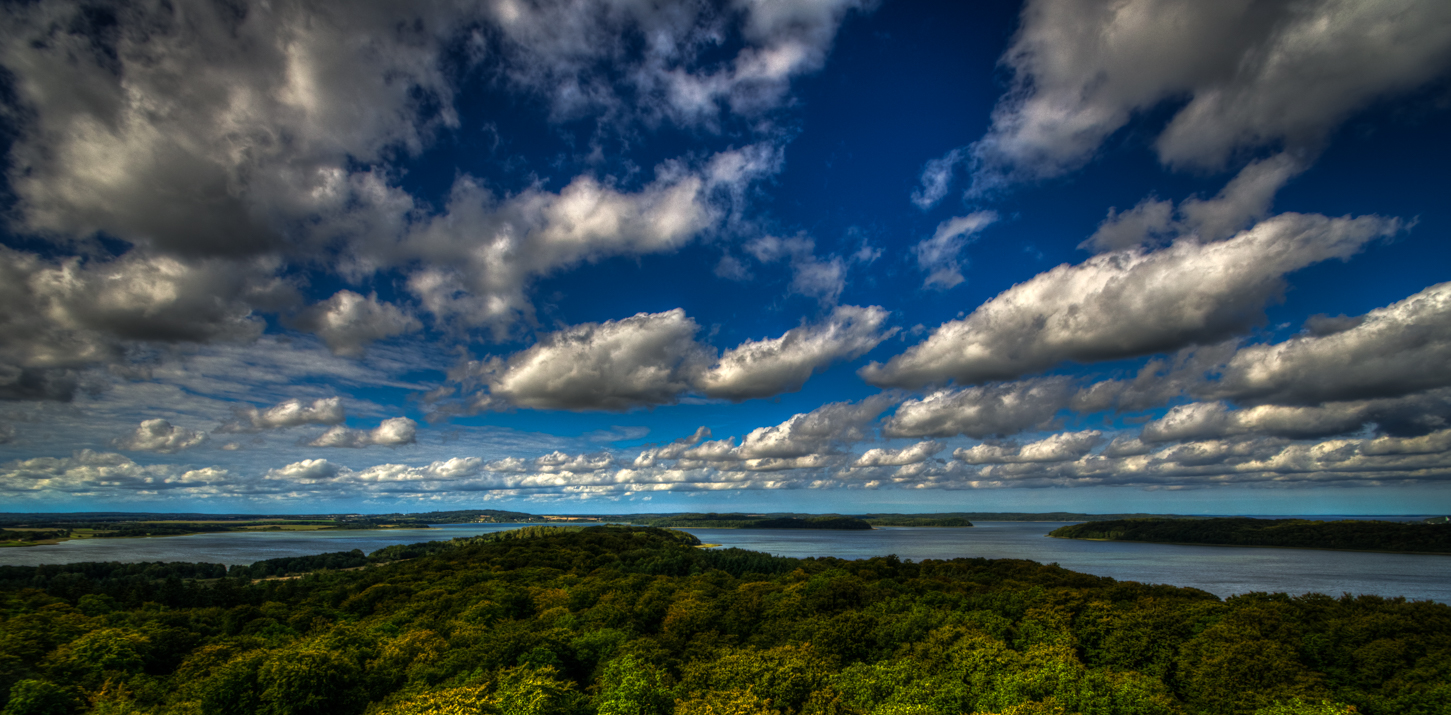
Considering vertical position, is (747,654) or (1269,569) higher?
(747,654)

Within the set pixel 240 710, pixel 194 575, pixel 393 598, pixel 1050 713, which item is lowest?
pixel 194 575

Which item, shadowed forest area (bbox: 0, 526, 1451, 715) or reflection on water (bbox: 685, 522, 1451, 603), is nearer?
shadowed forest area (bbox: 0, 526, 1451, 715)

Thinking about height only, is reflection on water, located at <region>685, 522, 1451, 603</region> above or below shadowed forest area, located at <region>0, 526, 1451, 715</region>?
below

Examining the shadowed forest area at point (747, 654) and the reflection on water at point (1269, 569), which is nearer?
the shadowed forest area at point (747, 654)

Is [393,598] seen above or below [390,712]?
below

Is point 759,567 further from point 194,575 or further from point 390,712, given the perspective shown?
point 194,575

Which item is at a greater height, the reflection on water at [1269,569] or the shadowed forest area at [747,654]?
the shadowed forest area at [747,654]

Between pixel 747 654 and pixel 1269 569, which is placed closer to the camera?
pixel 747 654

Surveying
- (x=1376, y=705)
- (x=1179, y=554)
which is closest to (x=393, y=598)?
(x=1376, y=705)
